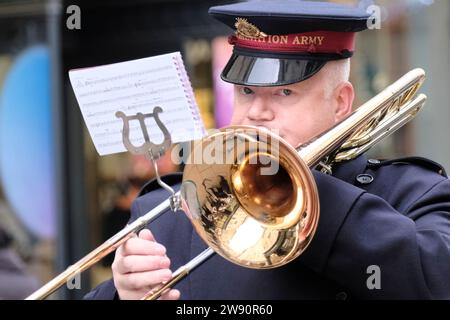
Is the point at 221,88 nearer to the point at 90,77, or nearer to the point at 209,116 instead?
the point at 209,116

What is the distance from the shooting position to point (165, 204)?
2580 millimetres

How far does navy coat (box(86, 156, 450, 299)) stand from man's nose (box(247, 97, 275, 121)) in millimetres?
245

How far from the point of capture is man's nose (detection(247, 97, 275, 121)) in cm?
261

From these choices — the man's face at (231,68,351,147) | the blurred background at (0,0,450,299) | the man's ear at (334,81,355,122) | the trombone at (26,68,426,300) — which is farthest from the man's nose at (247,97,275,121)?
the blurred background at (0,0,450,299)

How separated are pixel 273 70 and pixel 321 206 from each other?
1.42 ft

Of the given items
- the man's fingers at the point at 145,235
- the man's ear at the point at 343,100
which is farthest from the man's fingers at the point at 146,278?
the man's ear at the point at 343,100

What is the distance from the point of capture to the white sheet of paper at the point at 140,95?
7.94ft

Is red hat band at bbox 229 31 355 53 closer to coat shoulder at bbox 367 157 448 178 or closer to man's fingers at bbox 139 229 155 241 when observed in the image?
coat shoulder at bbox 367 157 448 178

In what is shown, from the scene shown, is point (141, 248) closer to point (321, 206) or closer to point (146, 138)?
point (146, 138)

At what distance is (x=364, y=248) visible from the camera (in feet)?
7.86

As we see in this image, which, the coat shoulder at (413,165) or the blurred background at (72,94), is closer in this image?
the coat shoulder at (413,165)

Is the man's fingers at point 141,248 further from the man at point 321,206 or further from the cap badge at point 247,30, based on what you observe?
the cap badge at point 247,30

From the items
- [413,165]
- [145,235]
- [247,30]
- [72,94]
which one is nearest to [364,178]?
[413,165]

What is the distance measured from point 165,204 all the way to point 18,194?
4.43 metres
